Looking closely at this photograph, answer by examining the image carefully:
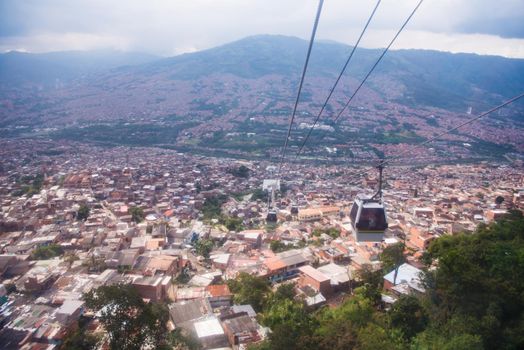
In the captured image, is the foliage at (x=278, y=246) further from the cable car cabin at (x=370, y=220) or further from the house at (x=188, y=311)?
the cable car cabin at (x=370, y=220)

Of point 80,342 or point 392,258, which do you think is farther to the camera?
point 392,258

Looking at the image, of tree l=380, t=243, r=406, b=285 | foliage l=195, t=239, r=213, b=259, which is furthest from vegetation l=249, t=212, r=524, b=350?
foliage l=195, t=239, r=213, b=259

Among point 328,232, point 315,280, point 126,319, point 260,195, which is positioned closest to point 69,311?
point 126,319

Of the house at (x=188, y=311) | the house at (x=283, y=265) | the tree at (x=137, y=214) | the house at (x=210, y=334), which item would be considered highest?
the house at (x=210, y=334)

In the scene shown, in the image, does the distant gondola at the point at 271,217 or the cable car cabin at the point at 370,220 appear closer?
the cable car cabin at the point at 370,220

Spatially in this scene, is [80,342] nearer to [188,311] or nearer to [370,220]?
[188,311]

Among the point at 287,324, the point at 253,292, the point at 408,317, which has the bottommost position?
the point at 253,292

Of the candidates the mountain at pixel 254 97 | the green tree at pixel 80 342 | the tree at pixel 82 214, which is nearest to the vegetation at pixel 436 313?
the green tree at pixel 80 342
